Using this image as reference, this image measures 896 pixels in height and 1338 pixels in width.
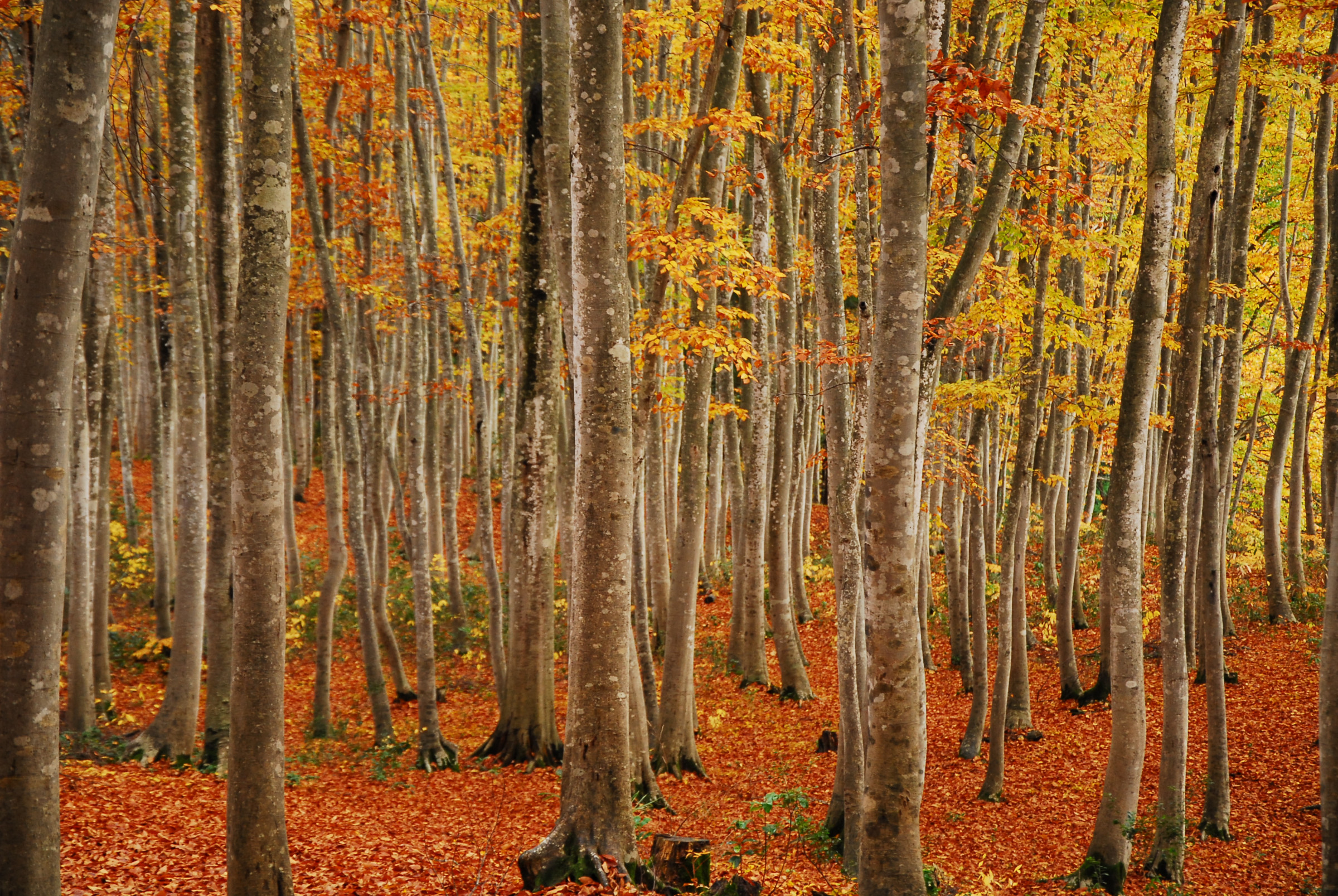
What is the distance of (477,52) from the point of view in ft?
58.3

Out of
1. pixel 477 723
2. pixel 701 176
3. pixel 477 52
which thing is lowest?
pixel 477 723

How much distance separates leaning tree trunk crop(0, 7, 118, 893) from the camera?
3.05 metres

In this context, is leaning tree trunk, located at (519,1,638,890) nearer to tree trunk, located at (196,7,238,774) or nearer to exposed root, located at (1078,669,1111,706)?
tree trunk, located at (196,7,238,774)

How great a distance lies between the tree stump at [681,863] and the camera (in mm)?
5234

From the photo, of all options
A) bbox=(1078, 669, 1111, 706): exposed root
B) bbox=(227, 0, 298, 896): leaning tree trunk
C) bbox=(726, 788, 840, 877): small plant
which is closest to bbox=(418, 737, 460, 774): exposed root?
bbox=(726, 788, 840, 877): small plant

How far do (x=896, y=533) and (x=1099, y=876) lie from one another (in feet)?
16.1

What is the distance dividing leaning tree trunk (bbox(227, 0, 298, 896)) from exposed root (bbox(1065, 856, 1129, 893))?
251 inches

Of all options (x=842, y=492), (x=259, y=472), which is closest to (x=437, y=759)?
(x=842, y=492)

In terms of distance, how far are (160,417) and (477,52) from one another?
9733 millimetres

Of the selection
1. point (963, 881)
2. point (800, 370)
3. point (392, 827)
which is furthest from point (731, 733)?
point (800, 370)

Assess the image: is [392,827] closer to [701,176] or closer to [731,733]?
[731,733]

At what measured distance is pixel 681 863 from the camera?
5266 mm

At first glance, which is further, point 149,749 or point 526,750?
point 526,750

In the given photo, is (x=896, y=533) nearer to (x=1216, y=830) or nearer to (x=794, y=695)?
(x=1216, y=830)
